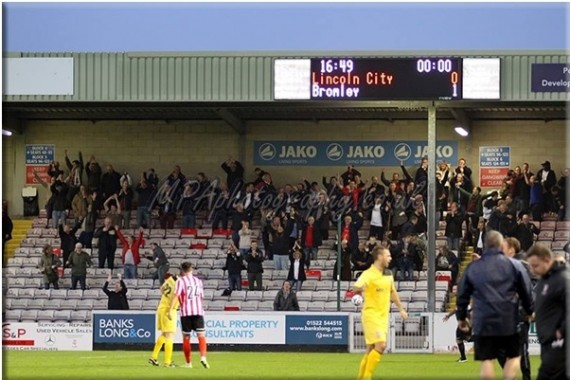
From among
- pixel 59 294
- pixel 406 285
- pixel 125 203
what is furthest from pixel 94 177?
pixel 406 285

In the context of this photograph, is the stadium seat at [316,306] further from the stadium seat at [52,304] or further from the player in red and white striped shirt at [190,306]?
the player in red and white striped shirt at [190,306]

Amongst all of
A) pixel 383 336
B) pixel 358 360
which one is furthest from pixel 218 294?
pixel 383 336

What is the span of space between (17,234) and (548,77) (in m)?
17.9

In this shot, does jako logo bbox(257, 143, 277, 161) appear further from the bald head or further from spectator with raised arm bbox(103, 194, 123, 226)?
the bald head

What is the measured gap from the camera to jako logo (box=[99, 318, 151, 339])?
32.0 m

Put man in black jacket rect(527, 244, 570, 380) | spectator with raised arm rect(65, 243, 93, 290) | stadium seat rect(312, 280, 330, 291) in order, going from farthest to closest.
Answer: spectator with raised arm rect(65, 243, 93, 290) → stadium seat rect(312, 280, 330, 291) → man in black jacket rect(527, 244, 570, 380)

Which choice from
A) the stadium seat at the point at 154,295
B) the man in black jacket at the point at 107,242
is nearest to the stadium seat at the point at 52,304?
the man in black jacket at the point at 107,242

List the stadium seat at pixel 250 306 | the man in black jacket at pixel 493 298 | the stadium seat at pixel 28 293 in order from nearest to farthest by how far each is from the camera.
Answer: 1. the man in black jacket at pixel 493 298
2. the stadium seat at pixel 250 306
3. the stadium seat at pixel 28 293

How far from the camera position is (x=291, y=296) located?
3259 cm

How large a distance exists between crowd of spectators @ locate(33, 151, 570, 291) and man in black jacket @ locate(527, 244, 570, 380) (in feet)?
69.6

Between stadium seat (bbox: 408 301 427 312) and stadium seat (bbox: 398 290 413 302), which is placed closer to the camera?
stadium seat (bbox: 408 301 427 312)

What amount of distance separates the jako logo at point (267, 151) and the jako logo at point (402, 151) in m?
3.86

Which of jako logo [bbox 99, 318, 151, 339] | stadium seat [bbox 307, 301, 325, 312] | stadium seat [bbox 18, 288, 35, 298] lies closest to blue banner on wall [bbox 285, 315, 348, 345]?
stadium seat [bbox 307, 301, 325, 312]

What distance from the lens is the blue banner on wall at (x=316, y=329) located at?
31.2 m
